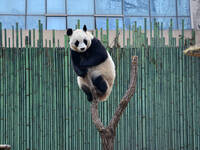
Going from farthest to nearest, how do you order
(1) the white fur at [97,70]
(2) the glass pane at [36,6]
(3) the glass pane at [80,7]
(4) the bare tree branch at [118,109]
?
(3) the glass pane at [80,7] → (2) the glass pane at [36,6] → (1) the white fur at [97,70] → (4) the bare tree branch at [118,109]

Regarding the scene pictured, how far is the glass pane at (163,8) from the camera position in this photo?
7867 mm

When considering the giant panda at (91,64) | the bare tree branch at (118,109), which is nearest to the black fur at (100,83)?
the giant panda at (91,64)

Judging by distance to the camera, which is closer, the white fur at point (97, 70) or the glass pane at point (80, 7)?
the white fur at point (97, 70)

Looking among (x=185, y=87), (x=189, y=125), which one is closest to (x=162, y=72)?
(x=185, y=87)

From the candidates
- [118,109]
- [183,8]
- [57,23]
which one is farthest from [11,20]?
[118,109]

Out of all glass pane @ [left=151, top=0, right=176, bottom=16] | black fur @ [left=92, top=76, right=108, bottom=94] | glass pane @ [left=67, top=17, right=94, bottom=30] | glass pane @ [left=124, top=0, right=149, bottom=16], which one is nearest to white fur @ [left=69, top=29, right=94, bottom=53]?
black fur @ [left=92, top=76, right=108, bottom=94]

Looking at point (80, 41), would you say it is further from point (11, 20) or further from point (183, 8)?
point (183, 8)

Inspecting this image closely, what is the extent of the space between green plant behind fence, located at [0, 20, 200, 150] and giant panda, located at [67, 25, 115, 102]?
1.83m

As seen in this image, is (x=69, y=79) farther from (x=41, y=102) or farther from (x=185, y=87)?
(x=185, y=87)

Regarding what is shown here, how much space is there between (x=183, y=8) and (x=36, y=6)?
3144 mm

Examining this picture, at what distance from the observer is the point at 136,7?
786 centimetres

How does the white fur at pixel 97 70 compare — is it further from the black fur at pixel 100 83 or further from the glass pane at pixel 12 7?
the glass pane at pixel 12 7

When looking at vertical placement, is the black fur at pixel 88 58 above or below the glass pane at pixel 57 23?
below

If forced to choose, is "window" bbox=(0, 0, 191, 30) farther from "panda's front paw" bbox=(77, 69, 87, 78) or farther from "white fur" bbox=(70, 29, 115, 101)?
"panda's front paw" bbox=(77, 69, 87, 78)
